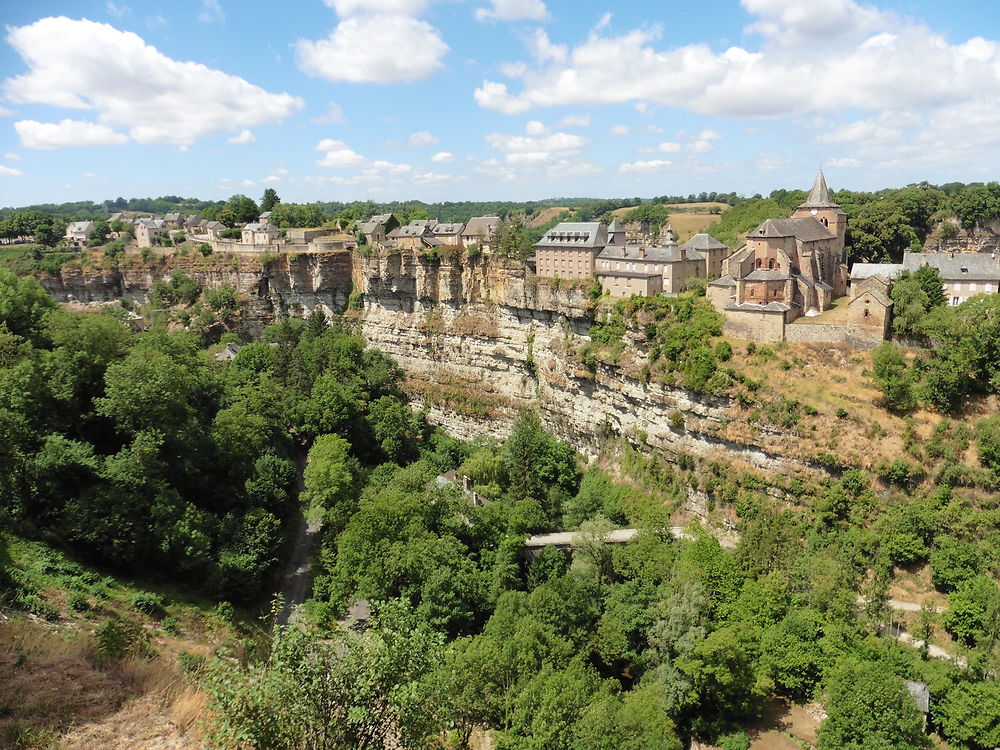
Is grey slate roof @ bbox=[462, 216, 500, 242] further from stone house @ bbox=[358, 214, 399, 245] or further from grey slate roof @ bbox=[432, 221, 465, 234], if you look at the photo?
stone house @ bbox=[358, 214, 399, 245]

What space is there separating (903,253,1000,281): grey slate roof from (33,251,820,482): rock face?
1621cm

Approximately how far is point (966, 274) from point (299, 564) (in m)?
40.8

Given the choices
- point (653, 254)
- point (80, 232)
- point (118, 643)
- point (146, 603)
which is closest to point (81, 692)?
point (118, 643)

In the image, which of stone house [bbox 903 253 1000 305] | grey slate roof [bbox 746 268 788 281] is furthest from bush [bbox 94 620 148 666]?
stone house [bbox 903 253 1000 305]

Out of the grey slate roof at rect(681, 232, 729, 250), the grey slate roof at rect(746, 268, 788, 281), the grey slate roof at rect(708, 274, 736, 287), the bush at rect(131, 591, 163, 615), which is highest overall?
the grey slate roof at rect(681, 232, 729, 250)

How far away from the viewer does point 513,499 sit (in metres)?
37.2

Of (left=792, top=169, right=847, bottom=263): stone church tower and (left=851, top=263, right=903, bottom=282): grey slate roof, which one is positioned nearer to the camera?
(left=851, top=263, right=903, bottom=282): grey slate roof

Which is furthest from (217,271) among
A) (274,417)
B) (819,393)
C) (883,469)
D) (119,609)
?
(883,469)

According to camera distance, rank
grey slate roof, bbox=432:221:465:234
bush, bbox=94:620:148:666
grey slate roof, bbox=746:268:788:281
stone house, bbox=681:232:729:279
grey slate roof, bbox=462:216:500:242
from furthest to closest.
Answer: grey slate roof, bbox=432:221:465:234, grey slate roof, bbox=462:216:500:242, stone house, bbox=681:232:729:279, grey slate roof, bbox=746:268:788:281, bush, bbox=94:620:148:666

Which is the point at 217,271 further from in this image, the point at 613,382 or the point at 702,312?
the point at 702,312

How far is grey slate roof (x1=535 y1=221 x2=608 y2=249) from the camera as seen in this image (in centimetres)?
4569

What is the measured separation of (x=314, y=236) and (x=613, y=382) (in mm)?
36556

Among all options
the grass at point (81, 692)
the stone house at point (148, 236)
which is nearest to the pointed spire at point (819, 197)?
the grass at point (81, 692)

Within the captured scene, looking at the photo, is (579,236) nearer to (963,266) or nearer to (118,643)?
(963,266)
